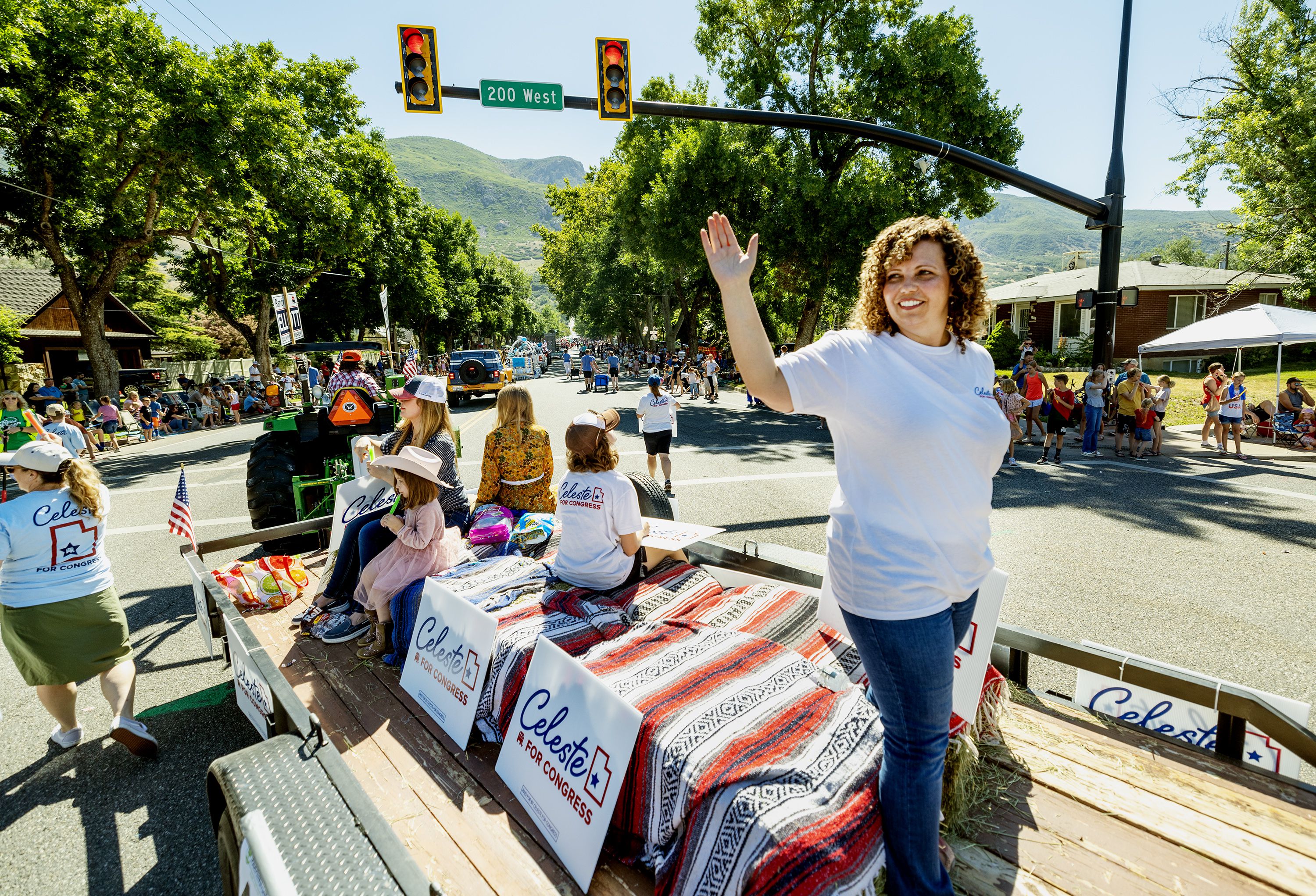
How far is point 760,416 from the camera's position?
19078 mm

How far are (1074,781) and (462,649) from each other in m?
2.64

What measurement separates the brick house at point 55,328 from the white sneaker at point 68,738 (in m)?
35.0

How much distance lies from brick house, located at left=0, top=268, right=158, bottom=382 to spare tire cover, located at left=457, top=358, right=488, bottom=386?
19872 mm

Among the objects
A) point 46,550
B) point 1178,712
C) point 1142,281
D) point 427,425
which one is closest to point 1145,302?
point 1142,281

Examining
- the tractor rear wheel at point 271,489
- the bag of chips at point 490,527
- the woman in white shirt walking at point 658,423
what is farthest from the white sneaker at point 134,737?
the woman in white shirt walking at point 658,423

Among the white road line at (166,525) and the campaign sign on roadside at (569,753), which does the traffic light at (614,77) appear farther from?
the campaign sign on roadside at (569,753)

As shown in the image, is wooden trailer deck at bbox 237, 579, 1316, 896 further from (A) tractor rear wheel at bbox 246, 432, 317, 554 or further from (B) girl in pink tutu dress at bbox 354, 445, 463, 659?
(A) tractor rear wheel at bbox 246, 432, 317, 554

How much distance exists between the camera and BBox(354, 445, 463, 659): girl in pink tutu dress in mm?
3838

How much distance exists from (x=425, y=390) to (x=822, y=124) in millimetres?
6971

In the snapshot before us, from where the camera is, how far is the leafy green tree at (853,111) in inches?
715

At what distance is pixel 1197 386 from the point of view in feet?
72.2

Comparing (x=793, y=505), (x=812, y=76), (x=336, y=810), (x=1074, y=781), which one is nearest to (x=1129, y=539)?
(x=793, y=505)

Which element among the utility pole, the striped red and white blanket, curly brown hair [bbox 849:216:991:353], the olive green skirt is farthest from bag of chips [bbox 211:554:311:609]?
the utility pole

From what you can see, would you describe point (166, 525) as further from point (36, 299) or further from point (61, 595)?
point (36, 299)
